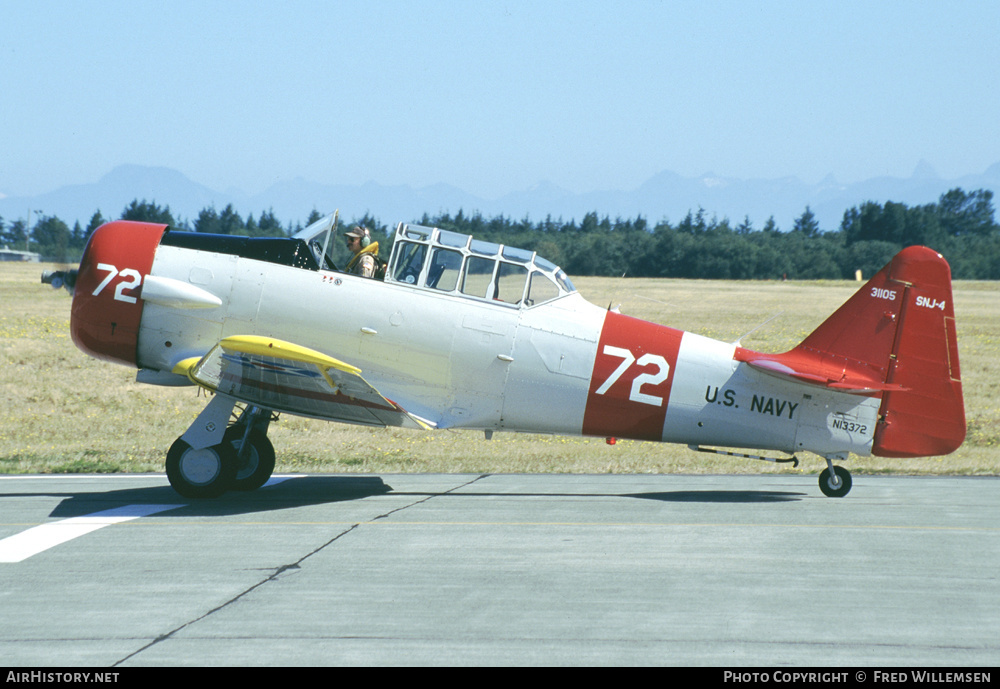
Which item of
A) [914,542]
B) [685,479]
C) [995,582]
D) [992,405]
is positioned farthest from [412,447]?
[992,405]

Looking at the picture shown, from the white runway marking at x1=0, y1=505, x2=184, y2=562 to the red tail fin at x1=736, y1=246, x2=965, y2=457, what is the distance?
6616 millimetres

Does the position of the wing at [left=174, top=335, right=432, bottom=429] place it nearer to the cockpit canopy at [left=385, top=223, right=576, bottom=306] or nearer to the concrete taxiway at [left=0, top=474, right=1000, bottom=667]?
the concrete taxiway at [left=0, top=474, right=1000, bottom=667]

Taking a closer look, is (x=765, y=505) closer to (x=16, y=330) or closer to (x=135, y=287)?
(x=135, y=287)

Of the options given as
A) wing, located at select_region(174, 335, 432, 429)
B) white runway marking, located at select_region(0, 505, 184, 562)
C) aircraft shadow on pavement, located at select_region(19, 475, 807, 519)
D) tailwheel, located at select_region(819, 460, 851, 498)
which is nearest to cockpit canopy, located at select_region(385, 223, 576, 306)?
wing, located at select_region(174, 335, 432, 429)

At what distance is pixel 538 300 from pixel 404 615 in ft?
15.6

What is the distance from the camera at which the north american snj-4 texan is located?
33.5 ft

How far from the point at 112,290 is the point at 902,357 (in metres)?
8.58

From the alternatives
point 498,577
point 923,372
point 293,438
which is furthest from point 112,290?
point 923,372

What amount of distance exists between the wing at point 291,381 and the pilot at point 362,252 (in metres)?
1.22

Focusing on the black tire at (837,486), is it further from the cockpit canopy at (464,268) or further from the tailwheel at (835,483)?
the cockpit canopy at (464,268)

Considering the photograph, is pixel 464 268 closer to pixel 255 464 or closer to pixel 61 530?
pixel 255 464

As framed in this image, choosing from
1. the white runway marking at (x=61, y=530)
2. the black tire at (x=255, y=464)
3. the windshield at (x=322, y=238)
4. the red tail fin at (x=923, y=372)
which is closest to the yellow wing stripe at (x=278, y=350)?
the windshield at (x=322, y=238)

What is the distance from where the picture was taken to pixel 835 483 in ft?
35.9

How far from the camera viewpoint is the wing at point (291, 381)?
30.4 ft
